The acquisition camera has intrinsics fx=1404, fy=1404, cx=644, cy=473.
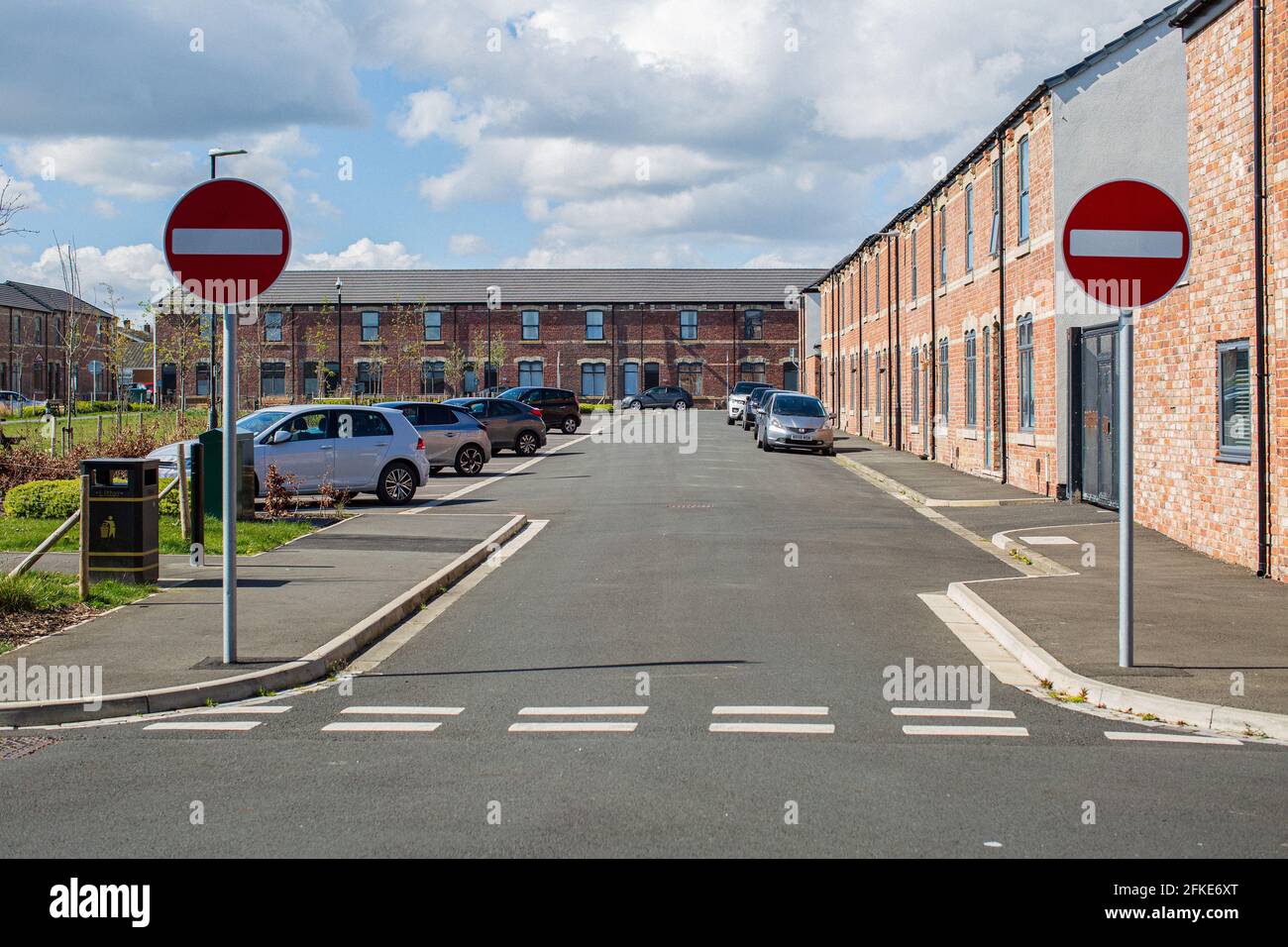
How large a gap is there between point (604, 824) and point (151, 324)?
54106mm

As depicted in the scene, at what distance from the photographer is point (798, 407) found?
40031 mm

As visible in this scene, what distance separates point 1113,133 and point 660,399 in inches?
2633

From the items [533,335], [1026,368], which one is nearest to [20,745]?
[1026,368]

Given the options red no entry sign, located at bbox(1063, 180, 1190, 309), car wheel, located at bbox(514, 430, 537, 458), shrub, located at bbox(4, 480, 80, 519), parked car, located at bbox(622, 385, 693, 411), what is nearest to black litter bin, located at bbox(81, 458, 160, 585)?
shrub, located at bbox(4, 480, 80, 519)

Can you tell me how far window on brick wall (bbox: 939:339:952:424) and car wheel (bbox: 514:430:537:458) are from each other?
11219 mm

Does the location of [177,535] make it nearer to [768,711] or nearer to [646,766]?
[768,711]

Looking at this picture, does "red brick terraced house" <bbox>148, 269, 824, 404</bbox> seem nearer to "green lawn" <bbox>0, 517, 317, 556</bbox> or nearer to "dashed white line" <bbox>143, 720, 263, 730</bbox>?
"green lawn" <bbox>0, 517, 317, 556</bbox>

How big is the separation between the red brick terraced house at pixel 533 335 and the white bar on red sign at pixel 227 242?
80265mm

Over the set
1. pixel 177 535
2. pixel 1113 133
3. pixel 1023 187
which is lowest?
pixel 177 535

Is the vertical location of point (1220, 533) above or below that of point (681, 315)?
below

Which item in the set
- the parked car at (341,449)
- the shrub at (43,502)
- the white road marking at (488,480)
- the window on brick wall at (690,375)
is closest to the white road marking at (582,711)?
the shrub at (43,502)

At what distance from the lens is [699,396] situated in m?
92.6
